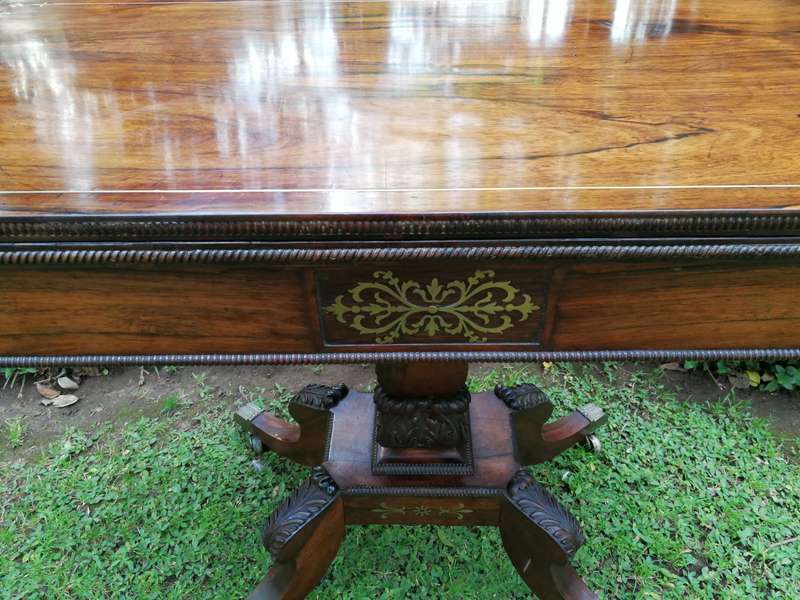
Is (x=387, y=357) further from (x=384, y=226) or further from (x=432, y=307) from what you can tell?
(x=384, y=226)

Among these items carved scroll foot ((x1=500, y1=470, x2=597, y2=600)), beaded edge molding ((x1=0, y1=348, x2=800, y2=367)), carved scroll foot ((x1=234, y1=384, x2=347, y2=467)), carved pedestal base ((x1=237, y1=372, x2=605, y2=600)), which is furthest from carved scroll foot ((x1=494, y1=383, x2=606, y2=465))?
beaded edge molding ((x1=0, y1=348, x2=800, y2=367))

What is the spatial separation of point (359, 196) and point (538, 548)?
31.8 inches

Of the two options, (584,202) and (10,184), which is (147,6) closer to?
(10,184)

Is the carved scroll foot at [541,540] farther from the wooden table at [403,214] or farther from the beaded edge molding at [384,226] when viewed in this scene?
the beaded edge molding at [384,226]

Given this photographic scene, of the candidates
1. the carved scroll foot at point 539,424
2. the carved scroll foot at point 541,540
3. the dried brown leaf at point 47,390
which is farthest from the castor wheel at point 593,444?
the dried brown leaf at point 47,390

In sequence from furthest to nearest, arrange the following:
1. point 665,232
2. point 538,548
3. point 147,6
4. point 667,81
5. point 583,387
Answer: point 583,387 → point 147,6 → point 538,548 → point 667,81 → point 665,232

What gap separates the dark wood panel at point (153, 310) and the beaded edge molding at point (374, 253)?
43 millimetres

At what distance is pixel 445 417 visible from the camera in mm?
1163

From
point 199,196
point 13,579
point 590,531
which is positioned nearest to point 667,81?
point 199,196

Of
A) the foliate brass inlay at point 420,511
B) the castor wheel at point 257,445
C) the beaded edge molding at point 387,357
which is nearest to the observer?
the beaded edge molding at point 387,357

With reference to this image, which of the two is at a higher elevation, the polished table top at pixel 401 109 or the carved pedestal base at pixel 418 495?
the polished table top at pixel 401 109

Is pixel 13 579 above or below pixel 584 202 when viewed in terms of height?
below

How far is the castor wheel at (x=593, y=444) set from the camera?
1.49m

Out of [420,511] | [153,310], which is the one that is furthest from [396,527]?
[153,310]
